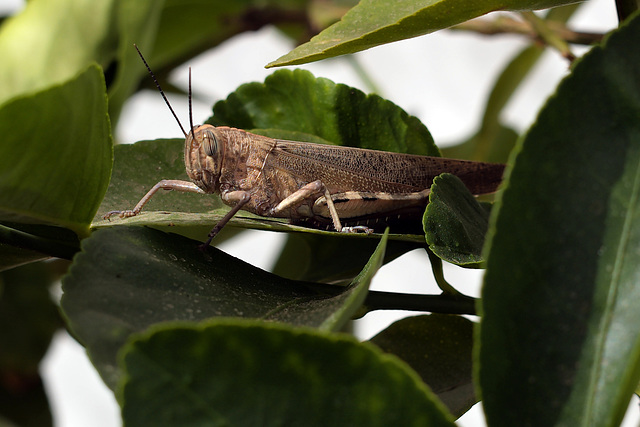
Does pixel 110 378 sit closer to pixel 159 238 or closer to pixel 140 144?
pixel 159 238

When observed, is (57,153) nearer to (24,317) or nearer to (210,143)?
(210,143)

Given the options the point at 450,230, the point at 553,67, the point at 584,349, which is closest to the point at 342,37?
the point at 450,230

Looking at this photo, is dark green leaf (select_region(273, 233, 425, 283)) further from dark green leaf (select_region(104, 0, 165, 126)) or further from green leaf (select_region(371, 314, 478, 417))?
dark green leaf (select_region(104, 0, 165, 126))

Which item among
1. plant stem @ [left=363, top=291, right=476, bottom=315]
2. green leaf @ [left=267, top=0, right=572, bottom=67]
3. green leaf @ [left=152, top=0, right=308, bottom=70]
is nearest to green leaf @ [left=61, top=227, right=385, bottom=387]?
plant stem @ [left=363, top=291, right=476, bottom=315]

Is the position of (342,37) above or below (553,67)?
below

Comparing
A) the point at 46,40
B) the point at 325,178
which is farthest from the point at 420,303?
the point at 46,40

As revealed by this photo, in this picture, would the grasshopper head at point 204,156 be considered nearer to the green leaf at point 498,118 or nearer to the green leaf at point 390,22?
the green leaf at point 390,22
